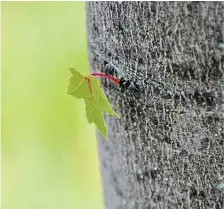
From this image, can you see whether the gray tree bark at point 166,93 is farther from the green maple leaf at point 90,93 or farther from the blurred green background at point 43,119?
the blurred green background at point 43,119

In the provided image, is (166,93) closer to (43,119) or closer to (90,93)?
(90,93)

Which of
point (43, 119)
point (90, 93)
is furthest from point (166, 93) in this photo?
point (43, 119)

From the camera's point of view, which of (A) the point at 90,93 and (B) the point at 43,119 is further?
(B) the point at 43,119

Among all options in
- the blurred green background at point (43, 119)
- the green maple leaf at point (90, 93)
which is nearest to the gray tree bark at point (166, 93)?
the green maple leaf at point (90, 93)

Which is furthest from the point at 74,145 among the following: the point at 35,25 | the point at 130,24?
the point at 130,24

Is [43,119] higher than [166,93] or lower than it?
lower

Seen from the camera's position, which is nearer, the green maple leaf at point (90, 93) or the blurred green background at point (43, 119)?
the green maple leaf at point (90, 93)

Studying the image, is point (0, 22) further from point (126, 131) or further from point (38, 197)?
point (126, 131)
